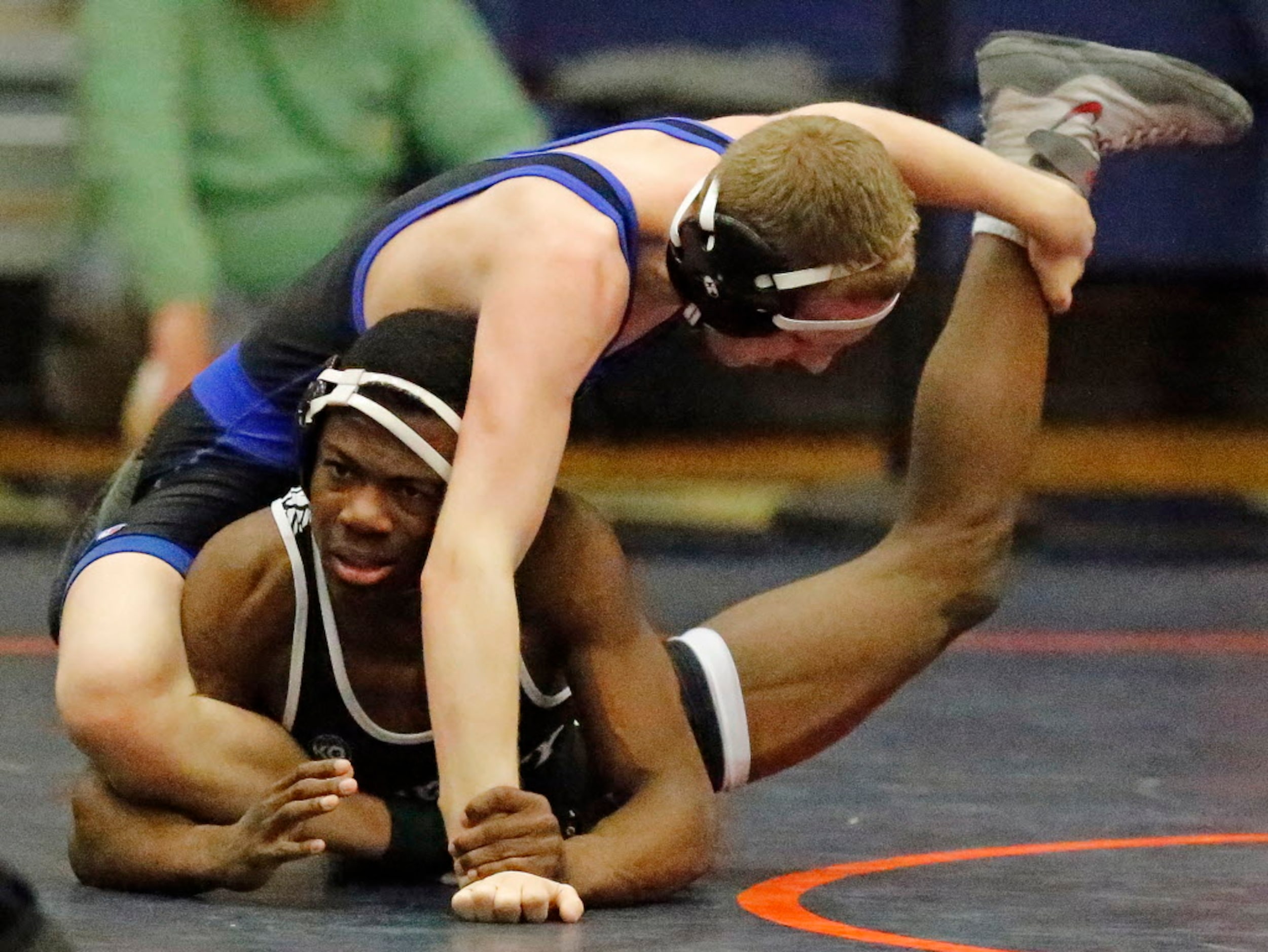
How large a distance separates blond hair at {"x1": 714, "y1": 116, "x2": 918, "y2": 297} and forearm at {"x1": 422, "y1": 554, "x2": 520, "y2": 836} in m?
0.42

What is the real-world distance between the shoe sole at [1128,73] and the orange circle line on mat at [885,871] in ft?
3.03

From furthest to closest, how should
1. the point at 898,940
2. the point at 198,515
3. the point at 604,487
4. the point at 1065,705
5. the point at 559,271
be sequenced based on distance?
the point at 604,487
the point at 1065,705
the point at 198,515
the point at 559,271
the point at 898,940

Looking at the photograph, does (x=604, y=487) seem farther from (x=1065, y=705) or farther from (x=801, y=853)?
(x=801, y=853)

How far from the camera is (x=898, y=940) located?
2.45 meters

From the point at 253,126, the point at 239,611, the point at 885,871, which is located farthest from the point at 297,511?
the point at 253,126

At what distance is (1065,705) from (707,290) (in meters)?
1.80

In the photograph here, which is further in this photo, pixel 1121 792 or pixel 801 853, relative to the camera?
pixel 1121 792

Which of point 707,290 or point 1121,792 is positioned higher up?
point 707,290

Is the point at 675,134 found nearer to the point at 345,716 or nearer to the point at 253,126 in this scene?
the point at 345,716

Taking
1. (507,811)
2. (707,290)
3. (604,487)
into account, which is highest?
(707,290)

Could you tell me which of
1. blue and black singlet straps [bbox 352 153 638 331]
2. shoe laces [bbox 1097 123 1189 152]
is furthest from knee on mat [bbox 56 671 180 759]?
shoe laces [bbox 1097 123 1189 152]

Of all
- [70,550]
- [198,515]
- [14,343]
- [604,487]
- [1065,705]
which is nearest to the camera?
[198,515]

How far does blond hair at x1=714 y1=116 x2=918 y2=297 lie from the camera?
8.61 ft

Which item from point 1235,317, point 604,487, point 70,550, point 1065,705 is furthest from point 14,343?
point 70,550
